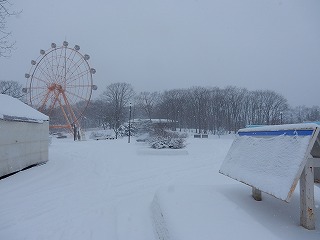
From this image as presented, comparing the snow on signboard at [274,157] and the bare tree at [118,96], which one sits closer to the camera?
the snow on signboard at [274,157]

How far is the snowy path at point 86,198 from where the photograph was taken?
5.69 metres

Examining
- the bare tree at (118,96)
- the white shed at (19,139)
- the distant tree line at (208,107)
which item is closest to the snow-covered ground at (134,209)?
the white shed at (19,139)

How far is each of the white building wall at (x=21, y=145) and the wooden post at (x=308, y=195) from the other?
951cm

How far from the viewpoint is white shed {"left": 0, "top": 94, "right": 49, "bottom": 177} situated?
1090 centimetres

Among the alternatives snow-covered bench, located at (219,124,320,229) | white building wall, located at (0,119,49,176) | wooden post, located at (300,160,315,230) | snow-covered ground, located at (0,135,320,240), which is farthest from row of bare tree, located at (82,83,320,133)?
wooden post, located at (300,160,315,230)

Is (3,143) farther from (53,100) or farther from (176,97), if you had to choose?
(176,97)

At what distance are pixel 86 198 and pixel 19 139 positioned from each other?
5.44 m

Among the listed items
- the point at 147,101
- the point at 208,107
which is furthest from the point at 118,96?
the point at 208,107

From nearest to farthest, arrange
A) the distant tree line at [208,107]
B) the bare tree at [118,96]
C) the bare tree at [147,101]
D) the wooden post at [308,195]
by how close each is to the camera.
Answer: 1. the wooden post at [308,195]
2. the bare tree at [118,96]
3. the distant tree line at [208,107]
4. the bare tree at [147,101]

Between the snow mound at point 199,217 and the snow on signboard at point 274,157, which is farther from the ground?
the snow on signboard at point 274,157

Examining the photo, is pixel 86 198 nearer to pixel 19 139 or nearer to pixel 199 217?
pixel 199 217

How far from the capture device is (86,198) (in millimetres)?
8242

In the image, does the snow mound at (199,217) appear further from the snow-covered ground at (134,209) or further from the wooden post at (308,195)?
the wooden post at (308,195)

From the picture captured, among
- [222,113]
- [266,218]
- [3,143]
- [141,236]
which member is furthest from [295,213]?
[222,113]
